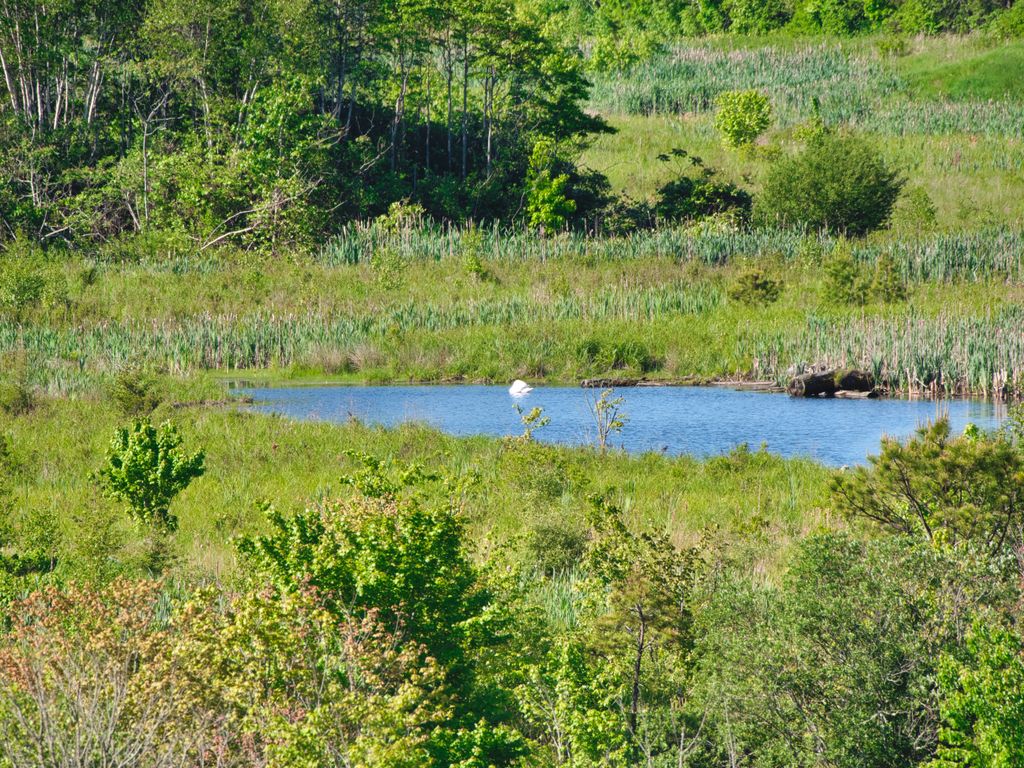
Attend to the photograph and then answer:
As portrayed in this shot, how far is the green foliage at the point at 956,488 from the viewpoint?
331 inches

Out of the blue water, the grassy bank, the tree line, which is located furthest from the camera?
the tree line

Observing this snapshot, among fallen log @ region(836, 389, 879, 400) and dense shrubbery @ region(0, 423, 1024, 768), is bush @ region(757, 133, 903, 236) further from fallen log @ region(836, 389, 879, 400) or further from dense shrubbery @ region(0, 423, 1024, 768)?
dense shrubbery @ region(0, 423, 1024, 768)

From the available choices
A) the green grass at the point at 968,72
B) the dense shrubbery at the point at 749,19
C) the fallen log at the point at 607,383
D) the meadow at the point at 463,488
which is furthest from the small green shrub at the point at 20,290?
the dense shrubbery at the point at 749,19

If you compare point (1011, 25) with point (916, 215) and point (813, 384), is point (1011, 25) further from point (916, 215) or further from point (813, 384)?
point (813, 384)

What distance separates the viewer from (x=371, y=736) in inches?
203

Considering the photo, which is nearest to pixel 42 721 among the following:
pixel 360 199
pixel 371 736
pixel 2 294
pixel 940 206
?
pixel 371 736

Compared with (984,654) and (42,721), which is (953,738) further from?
(42,721)

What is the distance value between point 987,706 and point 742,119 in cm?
5362

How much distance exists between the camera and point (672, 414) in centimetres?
2317

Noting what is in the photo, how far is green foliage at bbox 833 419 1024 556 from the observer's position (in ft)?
27.6

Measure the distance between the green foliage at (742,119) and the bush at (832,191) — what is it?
13.0 meters

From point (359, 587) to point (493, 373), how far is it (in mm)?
22486

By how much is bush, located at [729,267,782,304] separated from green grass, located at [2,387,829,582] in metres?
14.8

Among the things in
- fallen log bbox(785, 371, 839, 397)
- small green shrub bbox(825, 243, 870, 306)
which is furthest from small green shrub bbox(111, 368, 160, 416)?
small green shrub bbox(825, 243, 870, 306)
